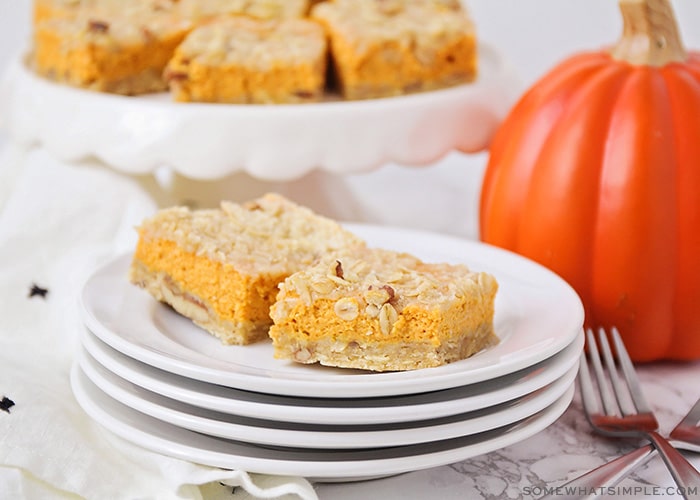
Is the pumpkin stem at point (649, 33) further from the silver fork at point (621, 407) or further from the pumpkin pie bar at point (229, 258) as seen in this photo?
the pumpkin pie bar at point (229, 258)

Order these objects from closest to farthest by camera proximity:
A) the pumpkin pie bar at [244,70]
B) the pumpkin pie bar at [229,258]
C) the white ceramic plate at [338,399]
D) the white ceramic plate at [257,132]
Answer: the white ceramic plate at [338,399], the pumpkin pie bar at [229,258], the white ceramic plate at [257,132], the pumpkin pie bar at [244,70]

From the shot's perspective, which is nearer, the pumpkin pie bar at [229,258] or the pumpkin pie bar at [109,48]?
the pumpkin pie bar at [229,258]

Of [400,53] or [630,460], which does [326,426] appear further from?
[400,53]

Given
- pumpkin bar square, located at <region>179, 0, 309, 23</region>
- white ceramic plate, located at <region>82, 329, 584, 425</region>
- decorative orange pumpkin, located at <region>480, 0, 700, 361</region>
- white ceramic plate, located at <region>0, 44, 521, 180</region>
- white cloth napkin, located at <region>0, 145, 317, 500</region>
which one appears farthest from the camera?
pumpkin bar square, located at <region>179, 0, 309, 23</region>

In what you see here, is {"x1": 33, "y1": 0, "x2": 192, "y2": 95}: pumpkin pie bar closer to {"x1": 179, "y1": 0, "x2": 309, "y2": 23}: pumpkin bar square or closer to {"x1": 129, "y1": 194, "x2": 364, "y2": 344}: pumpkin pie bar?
{"x1": 179, "y1": 0, "x2": 309, "y2": 23}: pumpkin bar square

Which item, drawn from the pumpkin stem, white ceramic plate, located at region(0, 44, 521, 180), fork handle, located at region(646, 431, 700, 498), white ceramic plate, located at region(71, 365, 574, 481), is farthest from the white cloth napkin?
the pumpkin stem

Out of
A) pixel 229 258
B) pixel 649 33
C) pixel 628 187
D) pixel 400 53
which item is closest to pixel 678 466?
pixel 628 187

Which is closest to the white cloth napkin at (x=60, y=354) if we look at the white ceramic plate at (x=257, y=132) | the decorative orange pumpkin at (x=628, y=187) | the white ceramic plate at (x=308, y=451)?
the white ceramic plate at (x=308, y=451)
